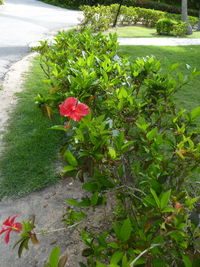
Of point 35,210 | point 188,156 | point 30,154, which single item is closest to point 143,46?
point 30,154

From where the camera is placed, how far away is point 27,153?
11.0 ft

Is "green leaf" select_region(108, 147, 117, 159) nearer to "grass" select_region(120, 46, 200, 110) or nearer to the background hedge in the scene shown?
"grass" select_region(120, 46, 200, 110)

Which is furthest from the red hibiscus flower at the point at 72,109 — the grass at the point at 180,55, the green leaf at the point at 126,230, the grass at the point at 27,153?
the grass at the point at 180,55

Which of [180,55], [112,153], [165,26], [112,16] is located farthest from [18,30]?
[112,153]

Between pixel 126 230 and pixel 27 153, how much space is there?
2.35 metres

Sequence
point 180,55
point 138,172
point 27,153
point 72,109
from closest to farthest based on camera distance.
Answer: point 72,109 → point 138,172 → point 27,153 → point 180,55

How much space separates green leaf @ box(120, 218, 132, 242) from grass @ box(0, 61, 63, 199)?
5.70ft

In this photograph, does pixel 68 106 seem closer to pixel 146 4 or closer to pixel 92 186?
pixel 92 186

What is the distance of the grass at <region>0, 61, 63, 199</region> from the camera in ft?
9.42

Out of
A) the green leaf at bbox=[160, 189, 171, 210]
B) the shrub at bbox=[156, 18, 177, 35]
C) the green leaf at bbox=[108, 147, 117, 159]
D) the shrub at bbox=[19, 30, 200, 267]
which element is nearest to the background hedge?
the shrub at bbox=[156, 18, 177, 35]

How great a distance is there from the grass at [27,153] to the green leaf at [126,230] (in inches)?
68.4

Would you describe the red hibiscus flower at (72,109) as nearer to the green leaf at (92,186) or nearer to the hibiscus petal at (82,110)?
the hibiscus petal at (82,110)

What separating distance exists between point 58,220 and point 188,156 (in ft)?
4.68

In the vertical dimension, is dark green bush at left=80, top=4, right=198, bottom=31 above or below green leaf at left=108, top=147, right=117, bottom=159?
below
